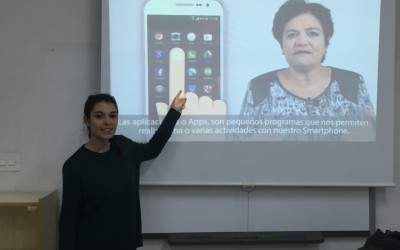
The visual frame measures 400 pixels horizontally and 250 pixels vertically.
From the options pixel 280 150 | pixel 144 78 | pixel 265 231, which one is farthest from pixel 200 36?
pixel 265 231

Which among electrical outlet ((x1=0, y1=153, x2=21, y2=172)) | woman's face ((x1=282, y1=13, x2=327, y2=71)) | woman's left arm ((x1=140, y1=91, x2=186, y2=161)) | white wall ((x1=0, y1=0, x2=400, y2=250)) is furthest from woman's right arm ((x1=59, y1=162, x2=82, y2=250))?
woman's face ((x1=282, y1=13, x2=327, y2=71))

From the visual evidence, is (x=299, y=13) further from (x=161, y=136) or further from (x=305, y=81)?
(x=161, y=136)

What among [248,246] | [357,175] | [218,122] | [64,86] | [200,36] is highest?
[200,36]

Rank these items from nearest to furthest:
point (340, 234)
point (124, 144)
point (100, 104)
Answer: point (100, 104)
point (124, 144)
point (340, 234)

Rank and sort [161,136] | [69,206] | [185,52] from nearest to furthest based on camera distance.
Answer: [69,206], [161,136], [185,52]

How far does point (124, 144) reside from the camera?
2.12 m

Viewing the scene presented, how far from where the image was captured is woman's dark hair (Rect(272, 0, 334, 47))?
2.37m

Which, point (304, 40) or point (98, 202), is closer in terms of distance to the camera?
point (98, 202)

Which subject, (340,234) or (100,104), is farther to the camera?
(340,234)

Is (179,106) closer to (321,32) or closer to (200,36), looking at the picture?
(200,36)

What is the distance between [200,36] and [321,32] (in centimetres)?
70

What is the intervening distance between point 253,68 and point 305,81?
0.31 meters

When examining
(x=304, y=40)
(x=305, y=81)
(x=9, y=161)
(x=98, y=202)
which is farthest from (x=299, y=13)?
(x=9, y=161)

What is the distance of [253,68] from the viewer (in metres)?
2.36
